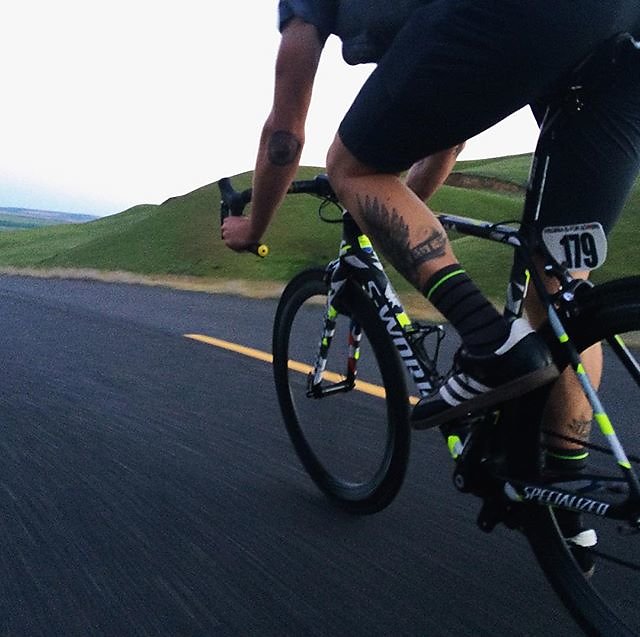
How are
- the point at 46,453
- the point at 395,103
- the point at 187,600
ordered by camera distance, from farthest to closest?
the point at 46,453 < the point at 187,600 < the point at 395,103

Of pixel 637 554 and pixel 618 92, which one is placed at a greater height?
pixel 618 92

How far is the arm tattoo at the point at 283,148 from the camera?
235 cm

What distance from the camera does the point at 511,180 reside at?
123 ft

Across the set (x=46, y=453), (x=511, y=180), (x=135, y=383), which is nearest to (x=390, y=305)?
(x=46, y=453)

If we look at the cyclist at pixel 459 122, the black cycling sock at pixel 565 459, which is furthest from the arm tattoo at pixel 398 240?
the black cycling sock at pixel 565 459

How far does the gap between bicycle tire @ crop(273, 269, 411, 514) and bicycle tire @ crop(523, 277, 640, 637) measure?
663mm

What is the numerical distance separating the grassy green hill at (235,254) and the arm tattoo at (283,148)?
688 cm

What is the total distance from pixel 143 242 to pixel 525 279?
1742 cm

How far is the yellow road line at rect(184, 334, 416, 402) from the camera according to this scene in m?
2.76

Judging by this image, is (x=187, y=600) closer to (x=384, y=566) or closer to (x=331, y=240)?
(x=384, y=566)

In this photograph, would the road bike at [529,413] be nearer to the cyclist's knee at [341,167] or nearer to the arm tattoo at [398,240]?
the arm tattoo at [398,240]

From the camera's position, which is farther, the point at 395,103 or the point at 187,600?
the point at 187,600

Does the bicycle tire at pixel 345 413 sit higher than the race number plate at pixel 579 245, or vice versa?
the race number plate at pixel 579 245

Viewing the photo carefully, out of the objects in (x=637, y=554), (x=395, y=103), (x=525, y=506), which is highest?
(x=395, y=103)
